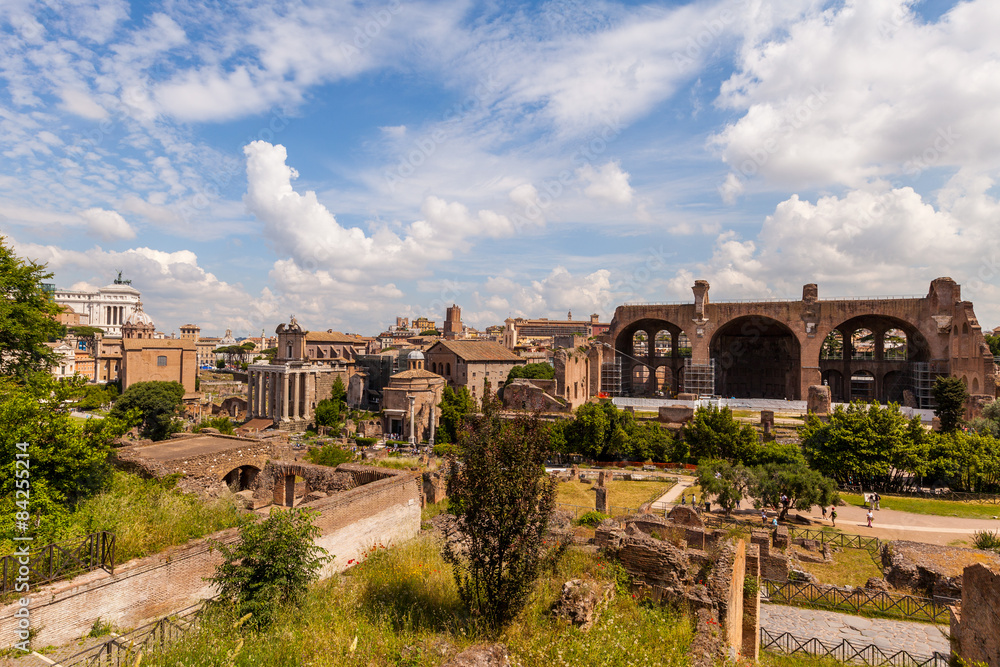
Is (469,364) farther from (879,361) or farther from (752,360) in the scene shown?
(879,361)

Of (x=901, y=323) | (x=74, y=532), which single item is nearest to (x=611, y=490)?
(x=74, y=532)

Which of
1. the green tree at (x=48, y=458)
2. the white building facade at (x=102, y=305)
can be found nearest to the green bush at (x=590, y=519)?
the green tree at (x=48, y=458)

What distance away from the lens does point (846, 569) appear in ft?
51.8

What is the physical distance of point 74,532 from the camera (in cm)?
800

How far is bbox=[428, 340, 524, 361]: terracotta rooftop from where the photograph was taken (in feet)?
202

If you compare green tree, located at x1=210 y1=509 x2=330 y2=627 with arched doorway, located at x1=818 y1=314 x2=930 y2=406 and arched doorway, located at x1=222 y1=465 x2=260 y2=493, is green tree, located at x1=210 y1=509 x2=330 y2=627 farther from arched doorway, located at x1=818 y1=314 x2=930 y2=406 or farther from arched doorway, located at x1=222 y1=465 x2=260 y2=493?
arched doorway, located at x1=818 y1=314 x2=930 y2=406

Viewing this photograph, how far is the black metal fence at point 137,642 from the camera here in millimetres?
6562

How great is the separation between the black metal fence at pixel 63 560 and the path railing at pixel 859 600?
14.6 m

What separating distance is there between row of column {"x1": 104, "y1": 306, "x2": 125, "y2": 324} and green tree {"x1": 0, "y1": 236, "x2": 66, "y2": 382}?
145 metres

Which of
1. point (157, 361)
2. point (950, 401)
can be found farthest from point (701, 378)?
point (157, 361)

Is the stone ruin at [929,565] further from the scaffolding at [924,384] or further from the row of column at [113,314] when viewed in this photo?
the row of column at [113,314]

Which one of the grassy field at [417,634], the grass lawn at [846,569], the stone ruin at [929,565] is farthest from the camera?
the grass lawn at [846,569]

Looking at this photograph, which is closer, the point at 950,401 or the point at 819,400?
the point at 950,401

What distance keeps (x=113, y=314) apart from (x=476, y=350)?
119220 millimetres
